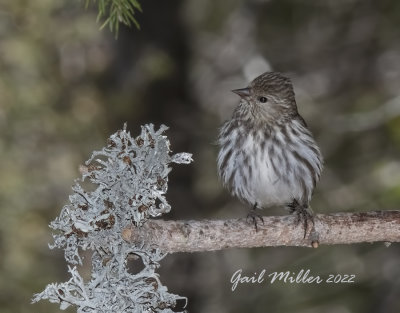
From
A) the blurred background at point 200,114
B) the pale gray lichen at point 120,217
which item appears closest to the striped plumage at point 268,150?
the blurred background at point 200,114

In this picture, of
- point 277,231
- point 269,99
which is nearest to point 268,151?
point 269,99

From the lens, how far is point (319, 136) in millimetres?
7461

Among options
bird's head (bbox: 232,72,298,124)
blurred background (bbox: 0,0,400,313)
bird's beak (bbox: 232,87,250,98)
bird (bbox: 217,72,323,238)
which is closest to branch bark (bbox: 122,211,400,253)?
bird (bbox: 217,72,323,238)

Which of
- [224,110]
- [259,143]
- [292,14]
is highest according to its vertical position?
[292,14]

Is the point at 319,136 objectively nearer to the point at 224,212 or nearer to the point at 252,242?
the point at 224,212

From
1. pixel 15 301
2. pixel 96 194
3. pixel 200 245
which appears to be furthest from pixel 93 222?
pixel 15 301

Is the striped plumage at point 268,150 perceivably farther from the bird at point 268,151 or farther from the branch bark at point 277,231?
the branch bark at point 277,231

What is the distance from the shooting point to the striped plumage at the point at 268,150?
5.01 m

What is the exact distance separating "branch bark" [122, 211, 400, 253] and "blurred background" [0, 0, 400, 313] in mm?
2720

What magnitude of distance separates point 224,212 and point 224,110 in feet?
3.59

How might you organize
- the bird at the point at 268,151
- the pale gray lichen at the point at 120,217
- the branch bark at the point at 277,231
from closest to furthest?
the pale gray lichen at the point at 120,217 → the branch bark at the point at 277,231 → the bird at the point at 268,151

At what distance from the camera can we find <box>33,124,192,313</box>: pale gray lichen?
119 inches

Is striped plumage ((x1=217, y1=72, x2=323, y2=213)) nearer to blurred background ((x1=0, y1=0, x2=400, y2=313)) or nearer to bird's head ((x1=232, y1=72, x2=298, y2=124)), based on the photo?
bird's head ((x1=232, y1=72, x2=298, y2=124))

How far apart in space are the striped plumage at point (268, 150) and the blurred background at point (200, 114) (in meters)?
1.30
